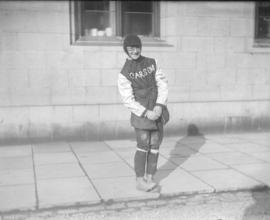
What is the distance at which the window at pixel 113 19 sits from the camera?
348 inches

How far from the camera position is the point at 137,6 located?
30.3 ft

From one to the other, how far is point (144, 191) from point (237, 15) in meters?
5.57

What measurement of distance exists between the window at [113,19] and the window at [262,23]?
2384mm

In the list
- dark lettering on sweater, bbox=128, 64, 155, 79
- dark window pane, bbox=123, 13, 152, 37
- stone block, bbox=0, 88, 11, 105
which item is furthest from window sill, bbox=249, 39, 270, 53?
stone block, bbox=0, 88, 11, 105

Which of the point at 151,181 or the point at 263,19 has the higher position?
the point at 263,19

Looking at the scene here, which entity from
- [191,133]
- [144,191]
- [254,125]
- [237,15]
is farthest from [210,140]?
[144,191]

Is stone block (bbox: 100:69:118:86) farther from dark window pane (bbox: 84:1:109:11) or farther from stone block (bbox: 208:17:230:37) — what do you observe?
stone block (bbox: 208:17:230:37)

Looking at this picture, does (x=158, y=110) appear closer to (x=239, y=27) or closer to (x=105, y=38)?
(x=105, y=38)

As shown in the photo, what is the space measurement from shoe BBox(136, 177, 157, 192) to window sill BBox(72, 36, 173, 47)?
409cm

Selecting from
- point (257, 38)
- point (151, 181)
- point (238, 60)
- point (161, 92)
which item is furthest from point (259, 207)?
point (257, 38)

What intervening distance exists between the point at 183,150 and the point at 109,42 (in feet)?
9.07

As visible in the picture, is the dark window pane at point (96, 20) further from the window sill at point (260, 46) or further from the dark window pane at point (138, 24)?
the window sill at point (260, 46)

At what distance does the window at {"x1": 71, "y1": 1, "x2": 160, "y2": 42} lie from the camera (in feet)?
29.0

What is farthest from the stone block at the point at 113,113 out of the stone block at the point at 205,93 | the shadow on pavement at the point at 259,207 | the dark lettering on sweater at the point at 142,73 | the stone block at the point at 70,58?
the shadow on pavement at the point at 259,207
